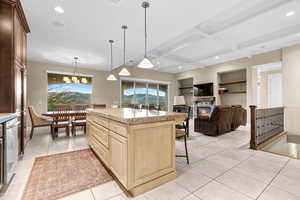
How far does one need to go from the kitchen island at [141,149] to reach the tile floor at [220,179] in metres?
0.16

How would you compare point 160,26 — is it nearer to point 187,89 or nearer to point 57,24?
point 57,24

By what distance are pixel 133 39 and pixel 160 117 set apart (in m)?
2.82

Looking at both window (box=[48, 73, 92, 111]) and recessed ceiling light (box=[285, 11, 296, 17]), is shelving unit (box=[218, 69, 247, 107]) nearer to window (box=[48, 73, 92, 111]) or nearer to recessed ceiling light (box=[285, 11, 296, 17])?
recessed ceiling light (box=[285, 11, 296, 17])

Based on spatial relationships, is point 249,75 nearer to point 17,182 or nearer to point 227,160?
point 227,160

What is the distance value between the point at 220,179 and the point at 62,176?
7.84ft

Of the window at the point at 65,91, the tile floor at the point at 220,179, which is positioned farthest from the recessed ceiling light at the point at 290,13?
the window at the point at 65,91

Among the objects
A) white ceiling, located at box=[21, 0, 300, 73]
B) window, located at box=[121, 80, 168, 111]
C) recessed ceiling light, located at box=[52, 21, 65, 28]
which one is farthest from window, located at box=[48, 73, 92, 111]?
recessed ceiling light, located at box=[52, 21, 65, 28]

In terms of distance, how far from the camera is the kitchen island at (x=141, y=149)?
155cm

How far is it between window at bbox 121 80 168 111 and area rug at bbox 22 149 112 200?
4.94m

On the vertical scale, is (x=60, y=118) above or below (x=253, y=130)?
above

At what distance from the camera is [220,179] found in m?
1.93

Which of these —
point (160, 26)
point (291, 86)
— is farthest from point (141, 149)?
point (291, 86)

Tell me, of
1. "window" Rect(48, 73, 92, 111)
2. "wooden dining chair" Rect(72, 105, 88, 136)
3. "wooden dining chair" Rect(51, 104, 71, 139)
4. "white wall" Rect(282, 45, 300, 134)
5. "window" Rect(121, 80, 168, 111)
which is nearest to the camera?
"wooden dining chair" Rect(51, 104, 71, 139)

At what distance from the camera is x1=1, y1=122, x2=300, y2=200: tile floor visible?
63.1 inches
